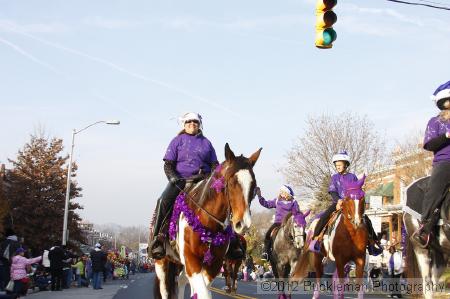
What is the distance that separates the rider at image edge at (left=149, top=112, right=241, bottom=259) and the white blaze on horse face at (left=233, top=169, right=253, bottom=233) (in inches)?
70.3

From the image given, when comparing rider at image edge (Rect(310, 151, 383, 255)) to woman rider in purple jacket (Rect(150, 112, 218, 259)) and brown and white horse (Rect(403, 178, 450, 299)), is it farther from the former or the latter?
woman rider in purple jacket (Rect(150, 112, 218, 259))

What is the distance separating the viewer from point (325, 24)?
1330 centimetres

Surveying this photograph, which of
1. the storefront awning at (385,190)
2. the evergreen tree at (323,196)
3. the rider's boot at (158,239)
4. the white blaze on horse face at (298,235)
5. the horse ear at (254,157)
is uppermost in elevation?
the storefront awning at (385,190)

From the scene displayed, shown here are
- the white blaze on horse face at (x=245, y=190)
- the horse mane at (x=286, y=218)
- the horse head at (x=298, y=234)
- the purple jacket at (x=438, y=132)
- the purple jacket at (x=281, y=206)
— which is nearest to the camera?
the white blaze on horse face at (x=245, y=190)

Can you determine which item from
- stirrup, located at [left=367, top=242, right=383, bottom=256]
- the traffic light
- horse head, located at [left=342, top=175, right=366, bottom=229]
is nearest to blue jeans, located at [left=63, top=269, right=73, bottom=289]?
stirrup, located at [left=367, top=242, right=383, bottom=256]

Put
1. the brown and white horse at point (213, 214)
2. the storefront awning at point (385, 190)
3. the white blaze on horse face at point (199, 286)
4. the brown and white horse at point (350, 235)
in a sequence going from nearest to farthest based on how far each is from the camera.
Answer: the brown and white horse at point (213, 214)
the white blaze on horse face at point (199, 286)
the brown and white horse at point (350, 235)
the storefront awning at point (385, 190)

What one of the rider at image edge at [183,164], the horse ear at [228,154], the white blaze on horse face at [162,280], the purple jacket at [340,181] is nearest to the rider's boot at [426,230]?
the horse ear at [228,154]

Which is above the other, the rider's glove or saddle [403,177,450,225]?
the rider's glove

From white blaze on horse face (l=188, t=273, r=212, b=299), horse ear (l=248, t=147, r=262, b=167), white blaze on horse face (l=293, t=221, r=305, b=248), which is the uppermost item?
horse ear (l=248, t=147, r=262, b=167)

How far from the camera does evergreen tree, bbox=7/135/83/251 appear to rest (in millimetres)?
51719

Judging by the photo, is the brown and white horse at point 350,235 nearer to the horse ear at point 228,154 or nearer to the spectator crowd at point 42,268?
the horse ear at point 228,154

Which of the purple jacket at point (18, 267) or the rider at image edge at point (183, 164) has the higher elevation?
the rider at image edge at point (183, 164)

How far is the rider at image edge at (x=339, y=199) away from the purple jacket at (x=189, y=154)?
14.8 ft

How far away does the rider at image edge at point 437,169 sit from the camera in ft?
28.1
